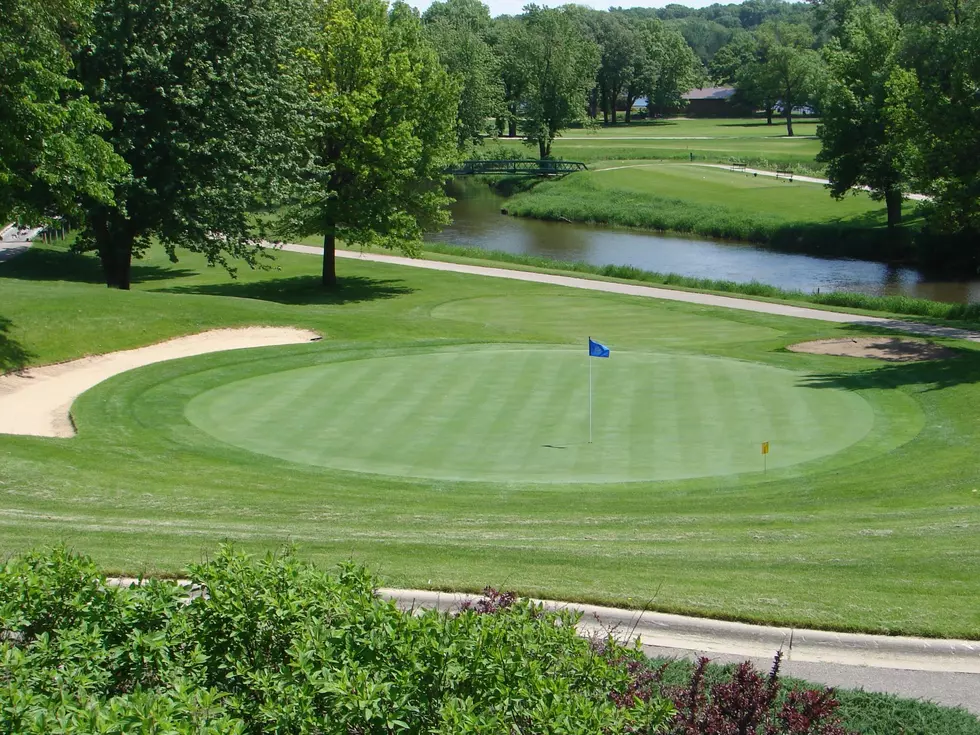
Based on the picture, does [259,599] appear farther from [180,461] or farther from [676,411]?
[676,411]

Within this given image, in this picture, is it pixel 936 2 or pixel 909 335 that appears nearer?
pixel 909 335

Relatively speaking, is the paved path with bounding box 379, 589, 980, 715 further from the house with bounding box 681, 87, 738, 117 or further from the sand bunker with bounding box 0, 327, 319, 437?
the house with bounding box 681, 87, 738, 117

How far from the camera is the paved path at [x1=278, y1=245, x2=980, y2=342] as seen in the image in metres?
36.1

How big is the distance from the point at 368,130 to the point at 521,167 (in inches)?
2405

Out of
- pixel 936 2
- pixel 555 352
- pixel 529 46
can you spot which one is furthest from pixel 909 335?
pixel 529 46

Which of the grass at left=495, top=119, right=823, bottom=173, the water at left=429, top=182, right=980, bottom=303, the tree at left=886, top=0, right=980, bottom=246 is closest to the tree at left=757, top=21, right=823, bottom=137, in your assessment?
the grass at left=495, top=119, right=823, bottom=173

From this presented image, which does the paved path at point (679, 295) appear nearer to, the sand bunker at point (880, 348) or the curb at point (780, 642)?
the sand bunker at point (880, 348)

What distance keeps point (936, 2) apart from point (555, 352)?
45.4 metres

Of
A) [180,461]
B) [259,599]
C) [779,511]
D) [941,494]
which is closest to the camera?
[259,599]

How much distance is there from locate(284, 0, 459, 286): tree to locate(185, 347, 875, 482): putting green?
759 inches

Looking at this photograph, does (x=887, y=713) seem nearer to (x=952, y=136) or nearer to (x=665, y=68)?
(x=952, y=136)

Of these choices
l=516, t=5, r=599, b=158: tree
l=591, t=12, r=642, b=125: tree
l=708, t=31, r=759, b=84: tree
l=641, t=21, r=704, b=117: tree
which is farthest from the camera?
l=708, t=31, r=759, b=84: tree

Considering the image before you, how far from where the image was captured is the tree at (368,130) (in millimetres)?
40938

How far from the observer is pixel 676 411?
19.1m
